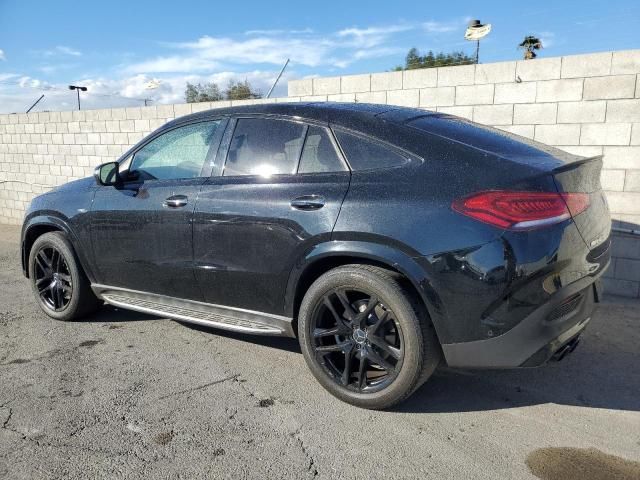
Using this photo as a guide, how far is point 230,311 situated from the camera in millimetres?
3582

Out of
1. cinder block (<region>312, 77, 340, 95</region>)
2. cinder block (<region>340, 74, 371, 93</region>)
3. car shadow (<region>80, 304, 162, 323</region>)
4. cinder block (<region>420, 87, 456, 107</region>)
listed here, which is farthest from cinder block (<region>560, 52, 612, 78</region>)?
car shadow (<region>80, 304, 162, 323</region>)

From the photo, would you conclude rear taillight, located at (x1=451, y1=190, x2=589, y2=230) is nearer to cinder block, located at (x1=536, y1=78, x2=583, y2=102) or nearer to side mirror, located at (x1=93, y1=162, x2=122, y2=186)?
side mirror, located at (x1=93, y1=162, x2=122, y2=186)

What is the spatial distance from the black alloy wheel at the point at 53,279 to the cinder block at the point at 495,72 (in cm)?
451

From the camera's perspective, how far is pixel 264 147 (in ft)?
11.5

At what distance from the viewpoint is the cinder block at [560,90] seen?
16.7 feet

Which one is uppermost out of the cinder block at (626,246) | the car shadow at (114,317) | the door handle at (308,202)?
the door handle at (308,202)

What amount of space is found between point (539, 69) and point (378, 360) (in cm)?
381

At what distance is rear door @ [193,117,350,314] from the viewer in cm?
309

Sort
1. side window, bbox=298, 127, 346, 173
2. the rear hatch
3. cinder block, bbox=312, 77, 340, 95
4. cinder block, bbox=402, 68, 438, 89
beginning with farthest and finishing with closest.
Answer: cinder block, bbox=312, 77, 340, 95, cinder block, bbox=402, 68, 438, 89, side window, bbox=298, 127, 346, 173, the rear hatch

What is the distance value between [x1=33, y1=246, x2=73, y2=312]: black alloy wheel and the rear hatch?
3.95 metres

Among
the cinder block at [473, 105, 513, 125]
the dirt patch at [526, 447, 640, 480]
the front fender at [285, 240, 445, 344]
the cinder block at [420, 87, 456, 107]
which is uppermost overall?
the cinder block at [420, 87, 456, 107]

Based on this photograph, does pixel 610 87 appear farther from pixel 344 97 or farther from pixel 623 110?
pixel 344 97

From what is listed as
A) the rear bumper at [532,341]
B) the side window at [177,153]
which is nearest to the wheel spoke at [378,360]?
the rear bumper at [532,341]

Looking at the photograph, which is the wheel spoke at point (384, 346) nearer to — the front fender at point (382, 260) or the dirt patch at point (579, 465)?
the front fender at point (382, 260)
